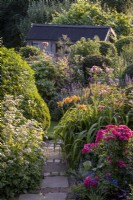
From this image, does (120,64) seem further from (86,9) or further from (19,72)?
(86,9)

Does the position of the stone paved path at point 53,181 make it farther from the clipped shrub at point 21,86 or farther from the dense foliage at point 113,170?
the clipped shrub at point 21,86

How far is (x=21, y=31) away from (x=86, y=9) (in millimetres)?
6278

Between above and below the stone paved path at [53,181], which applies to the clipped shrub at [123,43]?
above

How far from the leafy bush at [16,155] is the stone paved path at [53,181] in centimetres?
12

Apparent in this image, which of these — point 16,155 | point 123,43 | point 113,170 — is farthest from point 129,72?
point 113,170

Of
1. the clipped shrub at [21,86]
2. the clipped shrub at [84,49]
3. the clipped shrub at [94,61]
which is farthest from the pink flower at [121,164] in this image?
the clipped shrub at [84,49]

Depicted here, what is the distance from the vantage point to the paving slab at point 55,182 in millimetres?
5207

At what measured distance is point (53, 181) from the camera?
534 cm

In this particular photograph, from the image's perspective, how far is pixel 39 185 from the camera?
5180 millimetres

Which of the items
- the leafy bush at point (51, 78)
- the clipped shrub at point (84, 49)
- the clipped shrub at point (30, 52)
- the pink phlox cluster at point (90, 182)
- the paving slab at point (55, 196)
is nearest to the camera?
the pink phlox cluster at point (90, 182)

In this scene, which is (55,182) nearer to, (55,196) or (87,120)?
(55,196)

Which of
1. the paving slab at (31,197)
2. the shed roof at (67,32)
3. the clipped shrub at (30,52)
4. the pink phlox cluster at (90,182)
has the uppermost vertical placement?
the shed roof at (67,32)

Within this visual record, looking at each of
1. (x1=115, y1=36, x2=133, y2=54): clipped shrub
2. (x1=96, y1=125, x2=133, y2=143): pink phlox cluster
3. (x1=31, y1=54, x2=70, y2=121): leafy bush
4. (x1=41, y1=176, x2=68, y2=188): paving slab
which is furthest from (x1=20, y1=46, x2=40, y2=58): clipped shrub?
(x1=96, y1=125, x2=133, y2=143): pink phlox cluster

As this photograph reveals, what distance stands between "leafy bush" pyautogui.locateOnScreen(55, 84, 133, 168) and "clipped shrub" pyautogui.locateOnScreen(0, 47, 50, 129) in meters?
0.56
